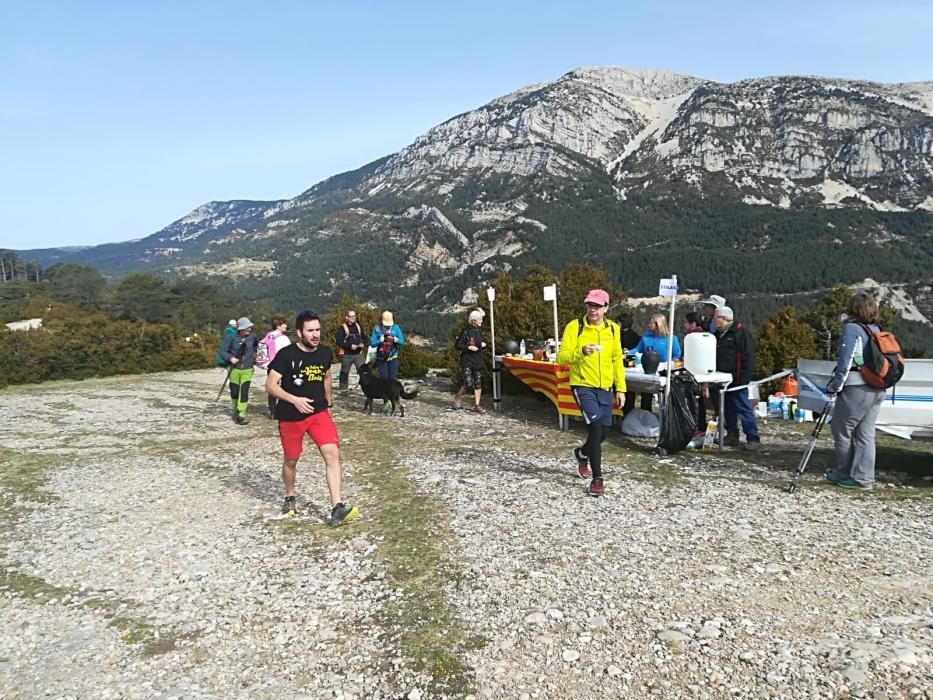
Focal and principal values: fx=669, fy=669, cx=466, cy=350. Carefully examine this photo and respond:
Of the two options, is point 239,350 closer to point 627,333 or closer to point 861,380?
point 627,333

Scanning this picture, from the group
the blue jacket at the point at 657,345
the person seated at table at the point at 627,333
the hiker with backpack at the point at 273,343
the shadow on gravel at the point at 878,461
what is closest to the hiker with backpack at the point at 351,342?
the hiker with backpack at the point at 273,343

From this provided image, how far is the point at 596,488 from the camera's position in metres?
7.23

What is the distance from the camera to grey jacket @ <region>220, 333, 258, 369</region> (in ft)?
40.1

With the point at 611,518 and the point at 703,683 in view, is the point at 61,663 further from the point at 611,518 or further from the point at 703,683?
the point at 611,518

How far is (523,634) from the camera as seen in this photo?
427cm

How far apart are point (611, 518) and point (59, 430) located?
1183 cm

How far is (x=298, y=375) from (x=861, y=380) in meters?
5.77

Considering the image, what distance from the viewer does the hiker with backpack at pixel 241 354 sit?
12.2 metres

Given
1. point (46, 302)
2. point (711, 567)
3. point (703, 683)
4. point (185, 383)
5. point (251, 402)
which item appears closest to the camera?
point (703, 683)

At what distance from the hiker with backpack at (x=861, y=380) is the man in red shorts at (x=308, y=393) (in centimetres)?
519

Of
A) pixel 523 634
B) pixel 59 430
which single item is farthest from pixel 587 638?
pixel 59 430

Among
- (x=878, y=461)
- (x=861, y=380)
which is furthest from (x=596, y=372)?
(x=878, y=461)

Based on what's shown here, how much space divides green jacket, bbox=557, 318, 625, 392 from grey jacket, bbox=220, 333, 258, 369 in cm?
704

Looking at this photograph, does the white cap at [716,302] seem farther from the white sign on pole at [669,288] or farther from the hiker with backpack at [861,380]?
the hiker with backpack at [861,380]
